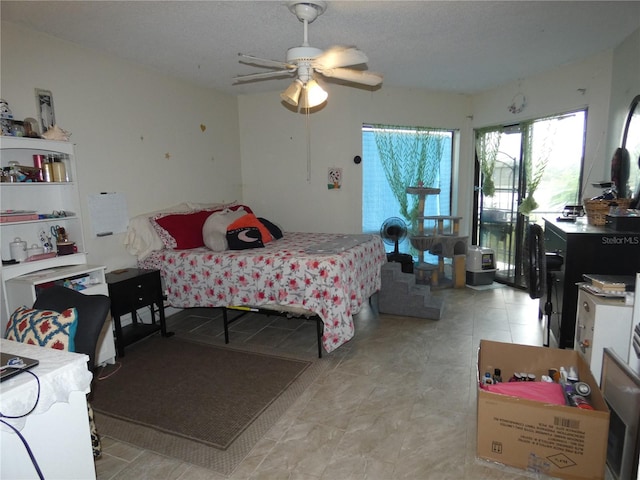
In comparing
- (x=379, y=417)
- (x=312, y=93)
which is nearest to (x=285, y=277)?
(x=379, y=417)

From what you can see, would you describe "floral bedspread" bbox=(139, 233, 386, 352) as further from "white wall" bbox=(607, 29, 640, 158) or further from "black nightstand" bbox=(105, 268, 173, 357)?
"white wall" bbox=(607, 29, 640, 158)

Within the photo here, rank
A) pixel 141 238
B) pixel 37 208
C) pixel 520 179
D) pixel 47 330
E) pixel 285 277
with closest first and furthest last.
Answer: pixel 47 330 < pixel 37 208 < pixel 285 277 < pixel 141 238 < pixel 520 179

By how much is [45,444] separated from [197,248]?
2601mm

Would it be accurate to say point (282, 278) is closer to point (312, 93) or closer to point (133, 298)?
point (133, 298)

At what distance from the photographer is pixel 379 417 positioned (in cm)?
230

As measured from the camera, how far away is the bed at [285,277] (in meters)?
3.00

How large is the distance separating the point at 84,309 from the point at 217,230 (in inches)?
80.4

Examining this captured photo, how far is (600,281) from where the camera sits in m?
2.14

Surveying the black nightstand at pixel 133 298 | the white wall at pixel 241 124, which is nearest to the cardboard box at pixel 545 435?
the black nightstand at pixel 133 298

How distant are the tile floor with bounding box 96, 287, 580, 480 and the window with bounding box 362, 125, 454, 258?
1863 mm

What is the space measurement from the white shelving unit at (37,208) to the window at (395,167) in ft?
10.7

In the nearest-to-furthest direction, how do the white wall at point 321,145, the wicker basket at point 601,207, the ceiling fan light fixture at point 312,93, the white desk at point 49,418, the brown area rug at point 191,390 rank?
the white desk at point 49,418 < the brown area rug at point 191,390 < the ceiling fan light fixture at point 312,93 < the wicker basket at point 601,207 < the white wall at point 321,145

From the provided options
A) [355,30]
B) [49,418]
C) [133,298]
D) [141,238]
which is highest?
[355,30]

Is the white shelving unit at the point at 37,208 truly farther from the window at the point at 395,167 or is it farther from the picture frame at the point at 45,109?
the window at the point at 395,167
